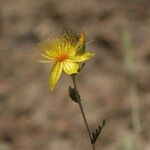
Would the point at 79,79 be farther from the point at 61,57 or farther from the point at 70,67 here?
the point at 70,67

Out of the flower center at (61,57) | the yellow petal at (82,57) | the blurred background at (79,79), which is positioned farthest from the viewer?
the blurred background at (79,79)

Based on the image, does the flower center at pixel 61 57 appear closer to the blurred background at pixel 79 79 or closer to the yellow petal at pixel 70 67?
the yellow petal at pixel 70 67

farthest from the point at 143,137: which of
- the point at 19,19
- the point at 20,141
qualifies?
the point at 19,19

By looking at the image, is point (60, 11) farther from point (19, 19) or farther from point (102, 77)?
point (102, 77)

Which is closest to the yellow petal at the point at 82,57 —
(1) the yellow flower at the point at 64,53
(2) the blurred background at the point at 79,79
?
(1) the yellow flower at the point at 64,53

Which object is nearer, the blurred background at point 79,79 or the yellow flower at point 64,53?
the yellow flower at point 64,53

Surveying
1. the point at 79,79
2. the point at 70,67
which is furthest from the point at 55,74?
the point at 79,79
